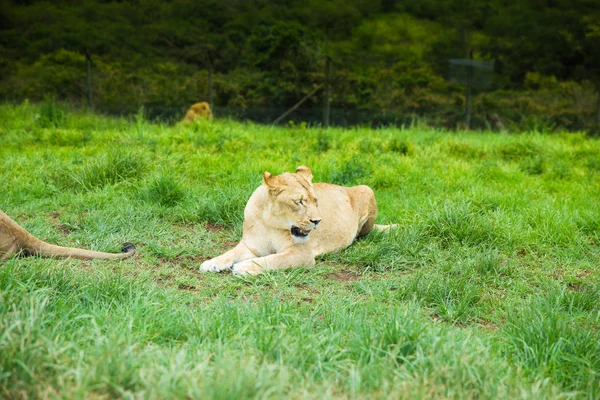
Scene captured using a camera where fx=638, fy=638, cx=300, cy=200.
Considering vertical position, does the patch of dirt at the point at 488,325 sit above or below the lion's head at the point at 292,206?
below

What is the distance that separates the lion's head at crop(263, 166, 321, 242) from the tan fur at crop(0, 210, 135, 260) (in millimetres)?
1302

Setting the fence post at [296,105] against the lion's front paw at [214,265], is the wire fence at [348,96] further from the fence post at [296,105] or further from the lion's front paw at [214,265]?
the lion's front paw at [214,265]

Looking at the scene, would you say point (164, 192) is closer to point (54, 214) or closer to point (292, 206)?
point (54, 214)

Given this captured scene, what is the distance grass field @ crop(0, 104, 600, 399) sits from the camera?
2789 millimetres

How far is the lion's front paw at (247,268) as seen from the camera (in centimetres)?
507

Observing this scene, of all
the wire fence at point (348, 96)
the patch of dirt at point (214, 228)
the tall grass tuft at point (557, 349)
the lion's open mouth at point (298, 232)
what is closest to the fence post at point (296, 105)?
the wire fence at point (348, 96)

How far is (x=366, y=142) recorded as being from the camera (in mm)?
10383

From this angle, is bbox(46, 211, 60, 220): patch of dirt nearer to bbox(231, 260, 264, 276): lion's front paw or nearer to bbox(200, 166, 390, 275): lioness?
bbox(200, 166, 390, 275): lioness

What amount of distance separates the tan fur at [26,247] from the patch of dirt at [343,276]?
172cm

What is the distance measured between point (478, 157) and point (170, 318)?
25.3 ft

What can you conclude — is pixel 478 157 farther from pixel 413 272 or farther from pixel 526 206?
pixel 413 272

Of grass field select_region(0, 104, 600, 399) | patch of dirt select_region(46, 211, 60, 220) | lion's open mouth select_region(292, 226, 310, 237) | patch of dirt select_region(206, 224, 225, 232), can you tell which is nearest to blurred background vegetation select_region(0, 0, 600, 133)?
grass field select_region(0, 104, 600, 399)

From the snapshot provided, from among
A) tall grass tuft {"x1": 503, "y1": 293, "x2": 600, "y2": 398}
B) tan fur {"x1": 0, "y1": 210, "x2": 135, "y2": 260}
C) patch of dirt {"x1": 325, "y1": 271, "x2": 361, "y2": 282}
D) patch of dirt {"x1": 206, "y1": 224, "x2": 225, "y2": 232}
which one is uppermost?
tall grass tuft {"x1": 503, "y1": 293, "x2": 600, "y2": 398}

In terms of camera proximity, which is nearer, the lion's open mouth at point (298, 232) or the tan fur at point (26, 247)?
the tan fur at point (26, 247)
